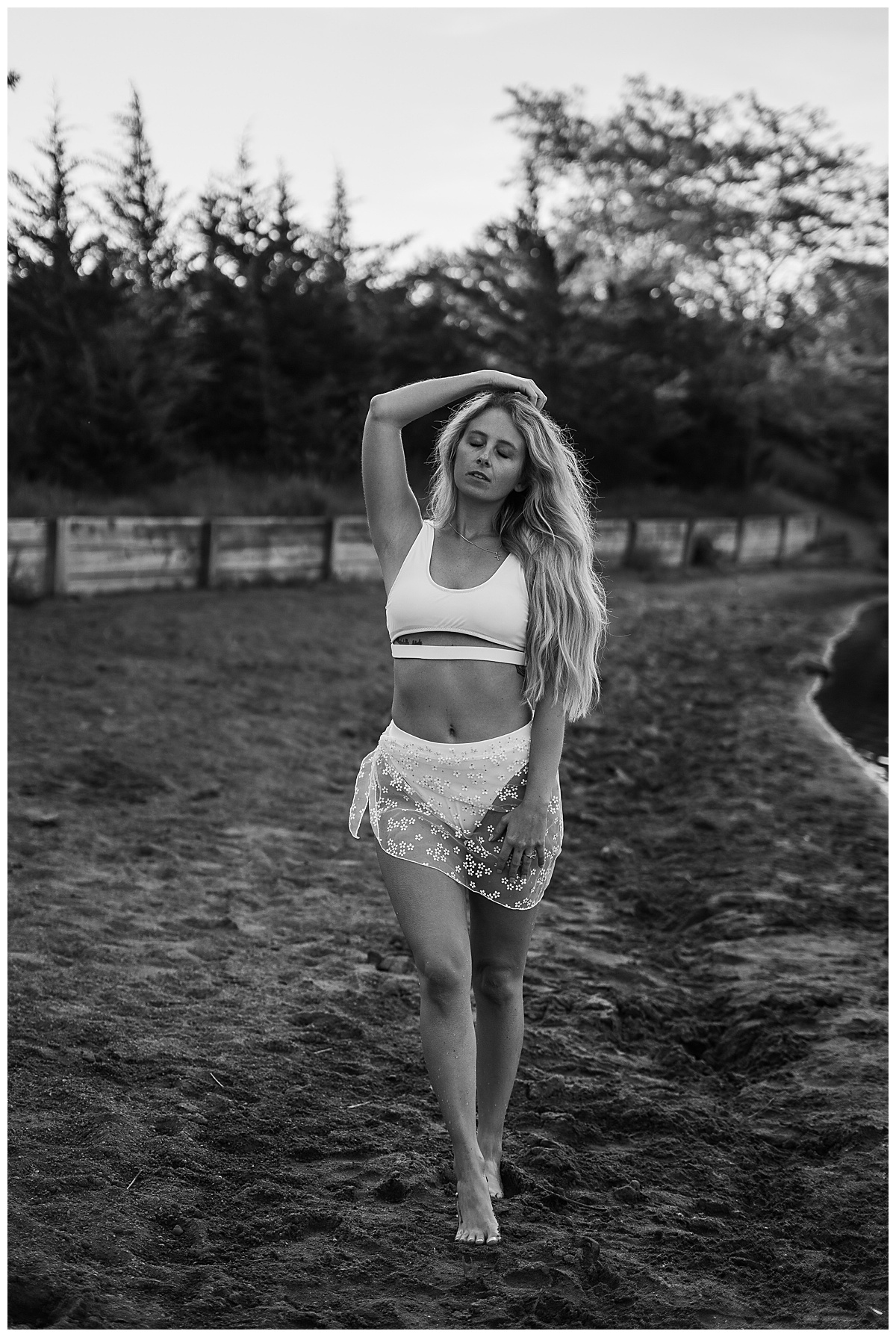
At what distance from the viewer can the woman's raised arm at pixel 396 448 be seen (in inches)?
139

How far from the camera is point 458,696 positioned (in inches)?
132

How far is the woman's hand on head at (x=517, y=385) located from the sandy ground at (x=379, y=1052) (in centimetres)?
213

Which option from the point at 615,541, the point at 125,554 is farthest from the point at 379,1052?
the point at 615,541

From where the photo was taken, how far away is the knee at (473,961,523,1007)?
3467mm

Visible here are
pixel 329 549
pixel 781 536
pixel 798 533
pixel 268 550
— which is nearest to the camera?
pixel 268 550

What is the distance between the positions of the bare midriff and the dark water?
287 inches

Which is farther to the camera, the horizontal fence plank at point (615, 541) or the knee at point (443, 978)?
the horizontal fence plank at point (615, 541)

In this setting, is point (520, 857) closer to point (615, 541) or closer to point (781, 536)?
point (615, 541)

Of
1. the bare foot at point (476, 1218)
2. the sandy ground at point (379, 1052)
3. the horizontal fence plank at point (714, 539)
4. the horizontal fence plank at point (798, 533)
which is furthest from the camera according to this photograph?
the horizontal fence plank at point (798, 533)

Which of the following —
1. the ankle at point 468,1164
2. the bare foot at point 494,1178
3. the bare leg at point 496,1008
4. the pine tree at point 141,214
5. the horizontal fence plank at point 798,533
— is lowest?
the bare foot at point 494,1178

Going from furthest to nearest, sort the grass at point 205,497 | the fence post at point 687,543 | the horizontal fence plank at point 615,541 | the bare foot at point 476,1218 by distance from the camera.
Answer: the fence post at point 687,543
the horizontal fence plank at point 615,541
the grass at point 205,497
the bare foot at point 476,1218

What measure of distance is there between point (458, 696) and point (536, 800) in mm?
327

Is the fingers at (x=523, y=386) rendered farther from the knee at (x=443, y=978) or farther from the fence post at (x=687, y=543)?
the fence post at (x=687, y=543)

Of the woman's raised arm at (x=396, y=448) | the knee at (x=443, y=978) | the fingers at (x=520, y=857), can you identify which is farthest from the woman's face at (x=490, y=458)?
the knee at (x=443, y=978)
